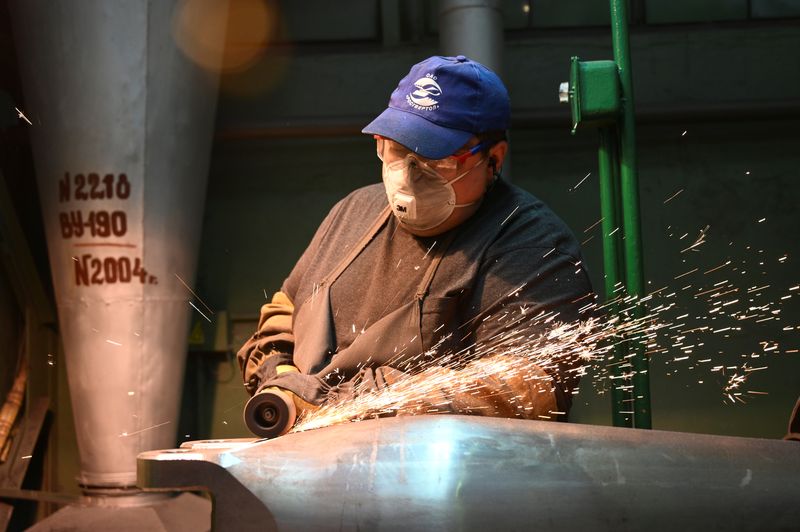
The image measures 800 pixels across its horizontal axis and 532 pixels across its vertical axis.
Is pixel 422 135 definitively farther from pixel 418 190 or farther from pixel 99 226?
pixel 99 226

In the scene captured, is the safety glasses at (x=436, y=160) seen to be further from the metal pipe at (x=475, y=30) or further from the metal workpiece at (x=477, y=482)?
the metal pipe at (x=475, y=30)

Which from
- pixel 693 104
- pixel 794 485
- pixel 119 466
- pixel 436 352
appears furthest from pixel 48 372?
pixel 794 485

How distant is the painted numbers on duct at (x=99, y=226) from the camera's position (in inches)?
119

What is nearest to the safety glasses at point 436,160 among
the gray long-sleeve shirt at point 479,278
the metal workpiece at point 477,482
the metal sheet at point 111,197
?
the gray long-sleeve shirt at point 479,278

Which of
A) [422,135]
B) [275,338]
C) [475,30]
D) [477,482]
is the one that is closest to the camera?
[477,482]

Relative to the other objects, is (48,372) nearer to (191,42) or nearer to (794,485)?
(191,42)

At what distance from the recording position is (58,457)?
3.86m

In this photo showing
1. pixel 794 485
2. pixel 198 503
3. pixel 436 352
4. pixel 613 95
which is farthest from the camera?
pixel 198 503

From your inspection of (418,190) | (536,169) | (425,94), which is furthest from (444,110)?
(536,169)

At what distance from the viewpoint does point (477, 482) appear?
1330mm

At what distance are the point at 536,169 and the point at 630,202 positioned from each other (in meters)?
1.66

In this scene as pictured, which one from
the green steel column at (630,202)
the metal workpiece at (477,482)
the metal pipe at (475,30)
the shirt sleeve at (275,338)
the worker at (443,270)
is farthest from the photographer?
the metal pipe at (475,30)

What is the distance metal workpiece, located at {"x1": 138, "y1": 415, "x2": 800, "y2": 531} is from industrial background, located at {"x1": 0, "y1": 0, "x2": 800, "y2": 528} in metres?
2.31

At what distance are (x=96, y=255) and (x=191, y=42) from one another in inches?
29.9
